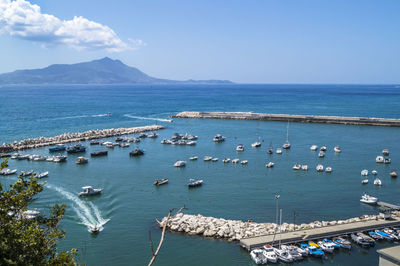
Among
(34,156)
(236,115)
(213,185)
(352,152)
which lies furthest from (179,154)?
(236,115)

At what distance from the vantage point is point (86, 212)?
36.7 m

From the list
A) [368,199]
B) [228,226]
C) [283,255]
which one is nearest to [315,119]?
[368,199]

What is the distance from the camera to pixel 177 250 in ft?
94.3

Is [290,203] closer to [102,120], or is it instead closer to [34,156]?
[34,156]

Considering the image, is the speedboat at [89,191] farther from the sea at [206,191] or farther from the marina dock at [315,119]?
the marina dock at [315,119]

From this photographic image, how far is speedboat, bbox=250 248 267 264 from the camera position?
26.4 meters

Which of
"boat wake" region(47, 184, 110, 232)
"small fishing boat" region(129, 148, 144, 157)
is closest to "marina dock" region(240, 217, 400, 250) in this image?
"boat wake" region(47, 184, 110, 232)

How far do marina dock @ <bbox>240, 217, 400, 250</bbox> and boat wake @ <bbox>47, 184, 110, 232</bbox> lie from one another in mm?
14904

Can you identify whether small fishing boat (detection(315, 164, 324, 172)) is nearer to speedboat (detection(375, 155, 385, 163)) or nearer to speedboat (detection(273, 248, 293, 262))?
speedboat (detection(375, 155, 385, 163))

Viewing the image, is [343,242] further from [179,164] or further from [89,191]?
[179,164]

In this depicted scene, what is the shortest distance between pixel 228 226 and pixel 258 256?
5251 mm

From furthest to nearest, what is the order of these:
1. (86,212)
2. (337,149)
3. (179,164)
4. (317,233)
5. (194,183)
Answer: (337,149) → (179,164) → (194,183) → (86,212) → (317,233)

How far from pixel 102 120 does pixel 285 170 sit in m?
76.5

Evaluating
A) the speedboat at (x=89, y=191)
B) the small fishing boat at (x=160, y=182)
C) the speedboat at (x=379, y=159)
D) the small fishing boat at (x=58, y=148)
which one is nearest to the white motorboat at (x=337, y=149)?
the speedboat at (x=379, y=159)
